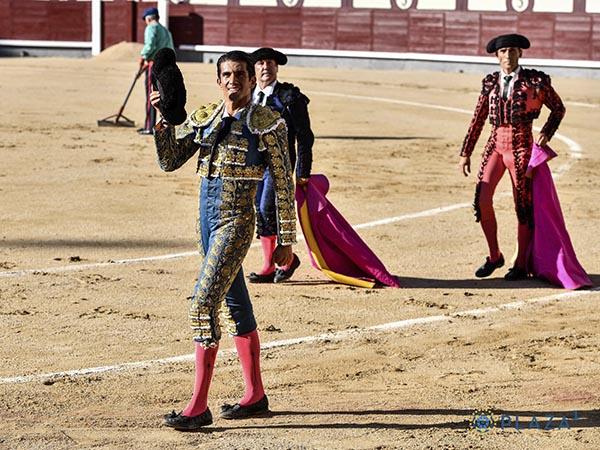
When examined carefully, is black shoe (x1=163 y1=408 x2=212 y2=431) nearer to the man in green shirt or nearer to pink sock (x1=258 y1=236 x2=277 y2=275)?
pink sock (x1=258 y1=236 x2=277 y2=275)

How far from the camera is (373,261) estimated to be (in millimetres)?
7008

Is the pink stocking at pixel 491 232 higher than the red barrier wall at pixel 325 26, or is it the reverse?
the red barrier wall at pixel 325 26

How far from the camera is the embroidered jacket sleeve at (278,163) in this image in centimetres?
443

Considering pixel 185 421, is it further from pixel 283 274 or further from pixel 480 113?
pixel 480 113

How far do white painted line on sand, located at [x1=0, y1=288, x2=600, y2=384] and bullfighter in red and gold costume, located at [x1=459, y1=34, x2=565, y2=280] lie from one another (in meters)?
0.57

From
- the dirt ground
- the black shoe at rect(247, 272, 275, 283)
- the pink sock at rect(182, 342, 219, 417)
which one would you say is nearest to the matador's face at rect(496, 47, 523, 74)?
the dirt ground

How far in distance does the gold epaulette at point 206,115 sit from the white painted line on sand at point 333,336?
1.28m

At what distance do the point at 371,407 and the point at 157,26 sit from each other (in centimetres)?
928

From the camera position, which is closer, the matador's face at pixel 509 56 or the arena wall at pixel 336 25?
the matador's face at pixel 509 56

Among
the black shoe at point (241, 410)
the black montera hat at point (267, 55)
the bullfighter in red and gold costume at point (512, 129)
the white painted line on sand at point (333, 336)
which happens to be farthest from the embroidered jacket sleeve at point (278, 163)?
the bullfighter in red and gold costume at point (512, 129)

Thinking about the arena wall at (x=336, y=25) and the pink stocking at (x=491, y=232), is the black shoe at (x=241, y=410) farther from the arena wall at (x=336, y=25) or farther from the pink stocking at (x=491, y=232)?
the arena wall at (x=336, y=25)

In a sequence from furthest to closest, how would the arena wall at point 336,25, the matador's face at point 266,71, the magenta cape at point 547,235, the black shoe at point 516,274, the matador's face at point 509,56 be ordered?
1. the arena wall at point 336,25
2. the black shoe at point 516,274
3. the magenta cape at point 547,235
4. the matador's face at point 509,56
5. the matador's face at point 266,71

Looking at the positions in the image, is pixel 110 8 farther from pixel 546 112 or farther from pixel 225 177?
pixel 225 177

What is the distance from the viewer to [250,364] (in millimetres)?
4570
